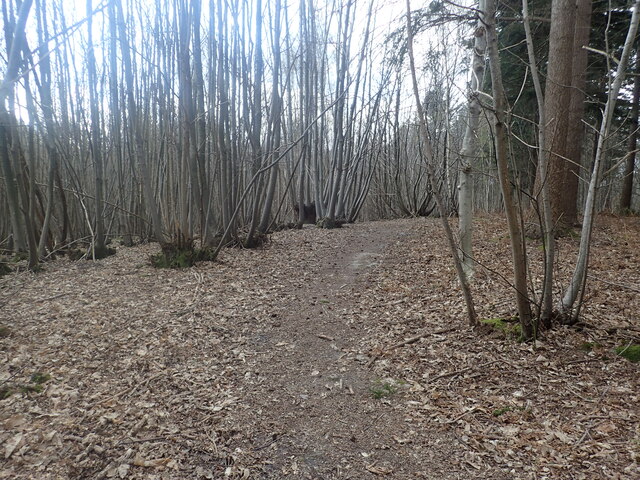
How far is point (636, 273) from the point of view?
530cm

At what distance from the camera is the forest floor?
8.33ft

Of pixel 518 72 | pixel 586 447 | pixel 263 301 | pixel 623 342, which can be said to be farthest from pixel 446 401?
pixel 518 72

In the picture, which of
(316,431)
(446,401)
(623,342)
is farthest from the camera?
(623,342)

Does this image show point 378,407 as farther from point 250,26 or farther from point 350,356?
point 250,26

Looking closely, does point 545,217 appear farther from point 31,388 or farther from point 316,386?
point 31,388

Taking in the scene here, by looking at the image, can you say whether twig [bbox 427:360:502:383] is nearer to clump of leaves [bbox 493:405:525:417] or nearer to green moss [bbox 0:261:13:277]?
clump of leaves [bbox 493:405:525:417]

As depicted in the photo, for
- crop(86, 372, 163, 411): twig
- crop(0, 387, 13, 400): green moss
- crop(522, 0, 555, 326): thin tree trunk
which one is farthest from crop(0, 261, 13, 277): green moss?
crop(522, 0, 555, 326): thin tree trunk

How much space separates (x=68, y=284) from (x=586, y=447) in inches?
Result: 290

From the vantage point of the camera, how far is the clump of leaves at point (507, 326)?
3826mm

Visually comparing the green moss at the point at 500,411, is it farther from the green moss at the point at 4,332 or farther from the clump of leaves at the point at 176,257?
the clump of leaves at the point at 176,257

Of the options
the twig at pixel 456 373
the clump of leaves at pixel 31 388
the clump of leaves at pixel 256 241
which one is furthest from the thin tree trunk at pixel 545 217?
the clump of leaves at pixel 256 241

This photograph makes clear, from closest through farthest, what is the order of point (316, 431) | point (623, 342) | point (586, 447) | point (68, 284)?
point (586, 447), point (316, 431), point (623, 342), point (68, 284)

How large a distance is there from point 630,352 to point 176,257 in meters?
7.10

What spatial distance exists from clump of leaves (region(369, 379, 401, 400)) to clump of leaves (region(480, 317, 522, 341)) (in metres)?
1.26
